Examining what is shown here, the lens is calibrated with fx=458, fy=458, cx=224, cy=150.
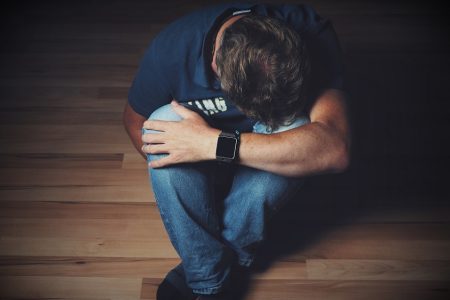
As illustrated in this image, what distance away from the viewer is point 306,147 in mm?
1166

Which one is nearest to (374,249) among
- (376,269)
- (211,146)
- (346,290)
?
(376,269)

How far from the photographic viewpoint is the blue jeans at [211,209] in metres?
1.20

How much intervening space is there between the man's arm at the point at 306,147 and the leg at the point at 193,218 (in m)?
0.14

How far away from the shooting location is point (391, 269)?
1455 mm

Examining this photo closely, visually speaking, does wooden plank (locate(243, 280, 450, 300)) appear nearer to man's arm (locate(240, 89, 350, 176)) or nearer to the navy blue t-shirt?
man's arm (locate(240, 89, 350, 176))

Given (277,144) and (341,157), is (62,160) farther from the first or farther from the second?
(341,157)

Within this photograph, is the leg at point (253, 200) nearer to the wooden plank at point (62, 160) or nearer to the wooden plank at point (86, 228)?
the wooden plank at point (86, 228)

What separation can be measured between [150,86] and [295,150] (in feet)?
1.44

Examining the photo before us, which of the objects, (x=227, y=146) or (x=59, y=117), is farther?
(x=59, y=117)

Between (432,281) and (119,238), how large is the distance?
101cm

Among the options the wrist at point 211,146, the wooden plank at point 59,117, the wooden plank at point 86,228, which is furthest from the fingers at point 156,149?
the wooden plank at point 59,117

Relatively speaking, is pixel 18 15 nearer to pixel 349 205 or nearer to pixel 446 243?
pixel 349 205

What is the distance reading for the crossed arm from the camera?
1.17 metres

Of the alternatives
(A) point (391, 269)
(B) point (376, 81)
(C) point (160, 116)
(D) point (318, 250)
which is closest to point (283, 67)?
(C) point (160, 116)
